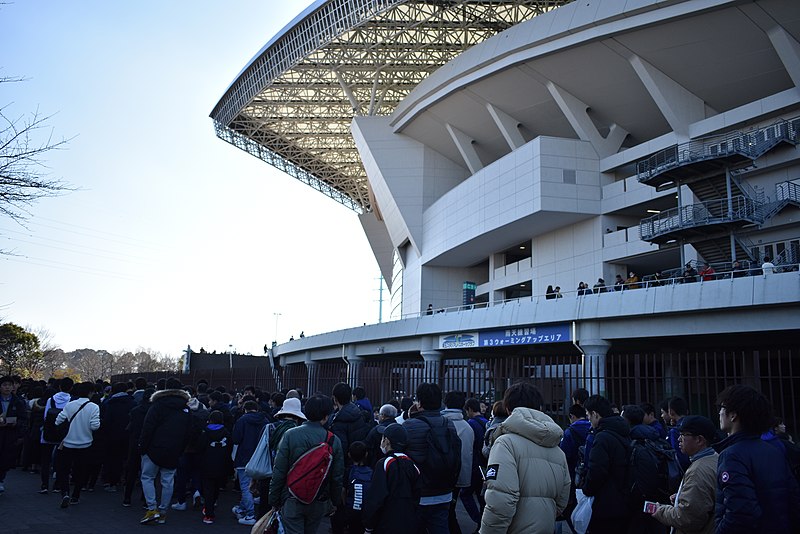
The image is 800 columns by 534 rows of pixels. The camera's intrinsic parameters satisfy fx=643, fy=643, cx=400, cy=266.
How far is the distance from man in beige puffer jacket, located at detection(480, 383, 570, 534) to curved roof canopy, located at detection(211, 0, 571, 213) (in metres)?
37.5

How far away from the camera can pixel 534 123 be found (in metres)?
38.7

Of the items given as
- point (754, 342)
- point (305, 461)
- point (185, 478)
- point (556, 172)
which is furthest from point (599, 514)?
point (556, 172)

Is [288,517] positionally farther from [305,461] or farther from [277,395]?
[277,395]

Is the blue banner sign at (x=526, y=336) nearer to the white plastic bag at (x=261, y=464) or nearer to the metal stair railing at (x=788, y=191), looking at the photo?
the metal stair railing at (x=788, y=191)

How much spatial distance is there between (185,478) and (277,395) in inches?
72.8

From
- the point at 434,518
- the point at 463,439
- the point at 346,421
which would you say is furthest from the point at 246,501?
the point at 434,518

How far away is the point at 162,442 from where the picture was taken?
8.27 metres

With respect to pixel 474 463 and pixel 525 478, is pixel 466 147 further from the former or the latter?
pixel 525 478

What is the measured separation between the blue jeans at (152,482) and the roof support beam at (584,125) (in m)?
30.1

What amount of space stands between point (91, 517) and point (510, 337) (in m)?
21.6

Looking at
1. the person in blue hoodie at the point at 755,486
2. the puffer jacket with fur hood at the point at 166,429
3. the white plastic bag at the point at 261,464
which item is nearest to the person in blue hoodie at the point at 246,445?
the puffer jacket with fur hood at the point at 166,429

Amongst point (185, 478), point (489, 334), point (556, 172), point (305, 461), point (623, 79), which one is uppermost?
point (623, 79)

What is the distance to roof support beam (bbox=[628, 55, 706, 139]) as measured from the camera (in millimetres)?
29922

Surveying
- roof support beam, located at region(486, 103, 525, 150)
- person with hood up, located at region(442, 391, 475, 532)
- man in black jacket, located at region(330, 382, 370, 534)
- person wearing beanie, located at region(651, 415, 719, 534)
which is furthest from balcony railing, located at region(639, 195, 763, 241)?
person wearing beanie, located at region(651, 415, 719, 534)
